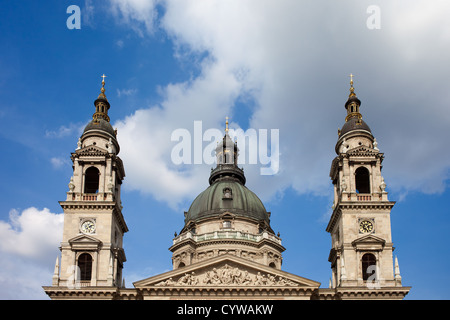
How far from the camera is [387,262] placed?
55188 millimetres

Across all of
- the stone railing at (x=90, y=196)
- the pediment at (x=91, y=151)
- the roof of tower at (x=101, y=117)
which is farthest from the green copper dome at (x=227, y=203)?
the stone railing at (x=90, y=196)

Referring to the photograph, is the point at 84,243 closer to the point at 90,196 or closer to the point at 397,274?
the point at 90,196

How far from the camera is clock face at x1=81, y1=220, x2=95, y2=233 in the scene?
56.2m

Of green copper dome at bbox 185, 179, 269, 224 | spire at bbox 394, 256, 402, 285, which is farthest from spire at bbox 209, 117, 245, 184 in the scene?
spire at bbox 394, 256, 402, 285

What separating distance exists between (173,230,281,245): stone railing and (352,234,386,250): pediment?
1986cm

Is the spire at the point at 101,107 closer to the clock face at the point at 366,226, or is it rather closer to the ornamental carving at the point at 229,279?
the ornamental carving at the point at 229,279

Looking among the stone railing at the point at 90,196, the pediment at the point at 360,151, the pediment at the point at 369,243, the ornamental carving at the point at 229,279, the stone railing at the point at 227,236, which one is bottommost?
the ornamental carving at the point at 229,279

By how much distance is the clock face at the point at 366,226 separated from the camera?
2219 inches

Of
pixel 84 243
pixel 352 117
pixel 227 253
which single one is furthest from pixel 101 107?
pixel 352 117

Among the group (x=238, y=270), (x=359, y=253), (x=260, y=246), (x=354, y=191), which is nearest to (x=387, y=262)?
(x=359, y=253)

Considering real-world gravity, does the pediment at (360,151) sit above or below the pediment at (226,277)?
above
